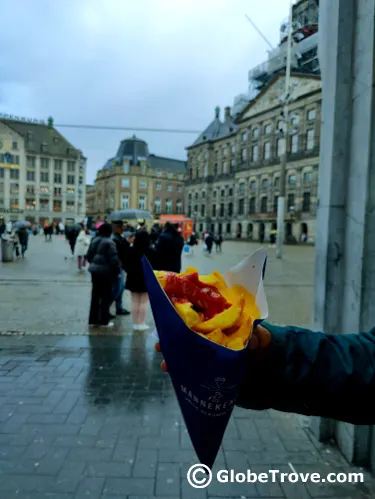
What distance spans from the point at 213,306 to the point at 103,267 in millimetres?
5191

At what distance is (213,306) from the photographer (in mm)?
1200

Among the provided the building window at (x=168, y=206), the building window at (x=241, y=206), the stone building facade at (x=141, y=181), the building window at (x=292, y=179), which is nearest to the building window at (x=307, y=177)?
the building window at (x=292, y=179)

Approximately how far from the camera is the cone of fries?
3.22 ft

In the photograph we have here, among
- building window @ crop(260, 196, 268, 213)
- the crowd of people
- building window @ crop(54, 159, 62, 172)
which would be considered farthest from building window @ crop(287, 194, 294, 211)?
the crowd of people

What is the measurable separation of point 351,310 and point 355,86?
1.82 m

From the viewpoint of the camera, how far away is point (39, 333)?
5992 mm

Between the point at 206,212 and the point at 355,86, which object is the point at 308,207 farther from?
the point at 355,86

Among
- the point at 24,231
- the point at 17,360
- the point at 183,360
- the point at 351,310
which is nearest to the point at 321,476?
the point at 351,310


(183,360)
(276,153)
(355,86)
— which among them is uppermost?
(276,153)

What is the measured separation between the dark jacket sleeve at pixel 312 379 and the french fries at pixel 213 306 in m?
0.15

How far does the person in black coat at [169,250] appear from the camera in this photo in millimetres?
7180

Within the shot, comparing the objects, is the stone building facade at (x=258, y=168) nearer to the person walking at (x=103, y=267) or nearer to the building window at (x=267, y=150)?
the building window at (x=267, y=150)

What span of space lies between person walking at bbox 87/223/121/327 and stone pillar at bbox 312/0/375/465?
3.77 meters

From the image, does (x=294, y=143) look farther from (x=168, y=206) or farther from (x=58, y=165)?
(x=168, y=206)
